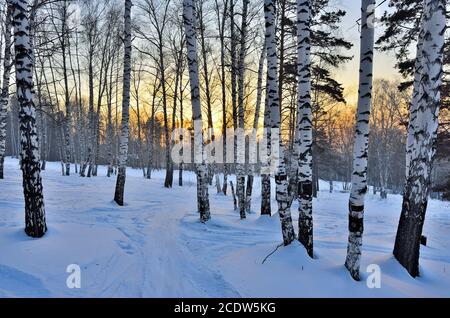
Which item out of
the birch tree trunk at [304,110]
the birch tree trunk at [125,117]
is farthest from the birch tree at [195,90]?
the birch tree trunk at [304,110]

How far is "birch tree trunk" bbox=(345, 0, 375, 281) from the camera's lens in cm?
488

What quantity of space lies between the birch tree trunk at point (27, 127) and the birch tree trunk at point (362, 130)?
561cm

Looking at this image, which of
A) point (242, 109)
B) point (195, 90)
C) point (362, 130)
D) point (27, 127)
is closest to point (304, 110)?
point (362, 130)

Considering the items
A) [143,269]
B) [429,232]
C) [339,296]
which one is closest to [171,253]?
[143,269]

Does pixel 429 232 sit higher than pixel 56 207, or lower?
lower

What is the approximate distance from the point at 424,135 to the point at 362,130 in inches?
47.8

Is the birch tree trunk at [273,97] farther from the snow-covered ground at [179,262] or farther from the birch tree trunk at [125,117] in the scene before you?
the birch tree trunk at [125,117]

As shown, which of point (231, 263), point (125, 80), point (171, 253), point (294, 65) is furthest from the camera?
point (294, 65)

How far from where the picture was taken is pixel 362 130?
4883mm

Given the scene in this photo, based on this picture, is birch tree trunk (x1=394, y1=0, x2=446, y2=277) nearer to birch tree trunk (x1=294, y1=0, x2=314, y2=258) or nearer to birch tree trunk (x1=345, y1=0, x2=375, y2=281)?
birch tree trunk (x1=345, y1=0, x2=375, y2=281)

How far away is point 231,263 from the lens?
5691 millimetres

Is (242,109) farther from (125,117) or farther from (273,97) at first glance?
(273,97)
